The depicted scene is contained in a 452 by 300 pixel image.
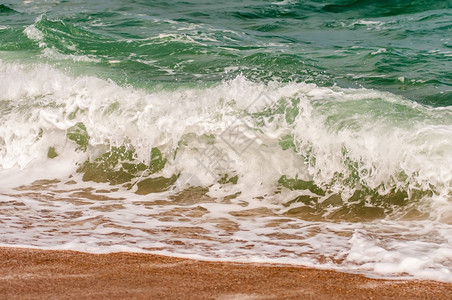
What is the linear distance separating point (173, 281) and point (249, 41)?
33.8ft

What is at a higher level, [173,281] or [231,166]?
[173,281]

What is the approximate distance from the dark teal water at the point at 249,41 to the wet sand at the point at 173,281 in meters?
5.20

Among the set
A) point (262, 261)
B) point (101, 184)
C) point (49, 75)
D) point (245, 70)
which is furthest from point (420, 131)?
point (49, 75)

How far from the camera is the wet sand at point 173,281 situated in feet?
12.7

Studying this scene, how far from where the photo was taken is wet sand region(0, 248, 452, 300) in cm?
386

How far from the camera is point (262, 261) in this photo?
15.3 feet

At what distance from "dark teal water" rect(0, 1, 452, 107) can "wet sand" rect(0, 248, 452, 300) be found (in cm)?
520

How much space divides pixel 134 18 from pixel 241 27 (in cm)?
284

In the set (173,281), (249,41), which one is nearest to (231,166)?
(173,281)

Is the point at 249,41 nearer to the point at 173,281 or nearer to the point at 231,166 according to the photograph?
the point at 231,166

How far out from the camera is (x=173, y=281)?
4117 millimetres

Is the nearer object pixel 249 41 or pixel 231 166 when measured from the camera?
pixel 231 166

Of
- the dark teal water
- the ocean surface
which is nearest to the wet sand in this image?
the ocean surface

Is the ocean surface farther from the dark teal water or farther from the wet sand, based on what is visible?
the wet sand
